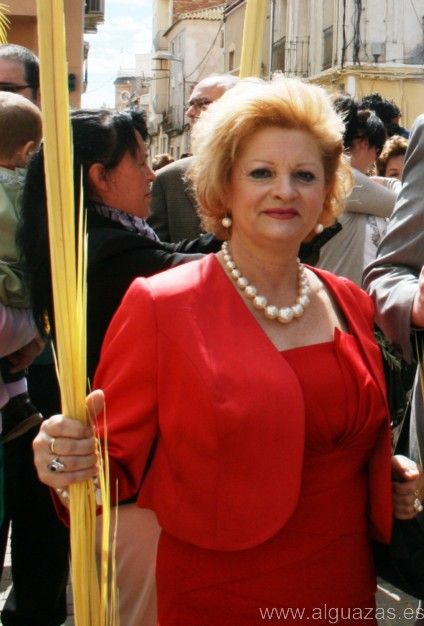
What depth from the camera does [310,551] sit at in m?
2.12

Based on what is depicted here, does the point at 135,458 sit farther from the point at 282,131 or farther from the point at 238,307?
the point at 282,131

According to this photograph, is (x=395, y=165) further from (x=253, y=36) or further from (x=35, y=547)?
(x=253, y=36)

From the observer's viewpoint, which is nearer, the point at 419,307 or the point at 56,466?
the point at 56,466

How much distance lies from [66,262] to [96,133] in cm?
127

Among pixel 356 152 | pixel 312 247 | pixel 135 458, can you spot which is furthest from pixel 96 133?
pixel 356 152

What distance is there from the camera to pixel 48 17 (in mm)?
1608

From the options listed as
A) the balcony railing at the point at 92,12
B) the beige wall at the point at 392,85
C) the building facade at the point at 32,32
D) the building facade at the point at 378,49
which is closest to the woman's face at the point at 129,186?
the building facade at the point at 32,32

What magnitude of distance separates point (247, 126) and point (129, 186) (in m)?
0.77

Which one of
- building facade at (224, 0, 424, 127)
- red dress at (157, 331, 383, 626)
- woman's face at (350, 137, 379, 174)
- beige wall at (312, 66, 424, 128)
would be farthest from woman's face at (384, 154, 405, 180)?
beige wall at (312, 66, 424, 128)

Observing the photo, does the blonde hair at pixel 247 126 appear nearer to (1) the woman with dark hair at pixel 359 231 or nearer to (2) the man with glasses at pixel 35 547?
(2) the man with glasses at pixel 35 547

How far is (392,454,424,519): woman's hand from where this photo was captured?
2.24 metres

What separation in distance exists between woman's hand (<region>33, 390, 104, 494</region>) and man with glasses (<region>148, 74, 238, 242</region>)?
87.8 inches

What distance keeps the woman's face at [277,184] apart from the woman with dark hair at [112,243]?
22.8 inches

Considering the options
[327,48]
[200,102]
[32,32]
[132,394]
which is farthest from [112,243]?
[327,48]
